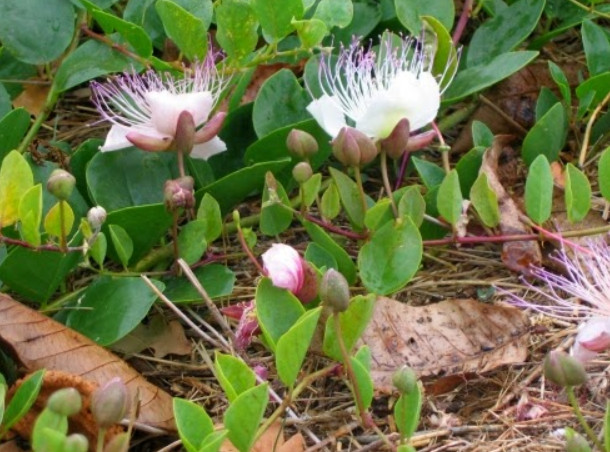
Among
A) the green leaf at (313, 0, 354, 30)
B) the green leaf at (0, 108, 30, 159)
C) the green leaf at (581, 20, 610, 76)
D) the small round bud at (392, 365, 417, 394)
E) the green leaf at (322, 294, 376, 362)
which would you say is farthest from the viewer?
the green leaf at (581, 20, 610, 76)

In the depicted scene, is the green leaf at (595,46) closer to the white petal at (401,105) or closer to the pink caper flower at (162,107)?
the white petal at (401,105)

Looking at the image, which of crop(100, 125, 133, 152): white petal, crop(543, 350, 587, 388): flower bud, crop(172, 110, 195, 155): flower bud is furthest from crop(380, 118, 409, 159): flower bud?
crop(543, 350, 587, 388): flower bud

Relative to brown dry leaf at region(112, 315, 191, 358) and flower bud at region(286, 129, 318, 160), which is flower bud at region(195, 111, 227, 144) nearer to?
flower bud at region(286, 129, 318, 160)

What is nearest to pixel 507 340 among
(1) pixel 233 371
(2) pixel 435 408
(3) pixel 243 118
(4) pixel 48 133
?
(2) pixel 435 408

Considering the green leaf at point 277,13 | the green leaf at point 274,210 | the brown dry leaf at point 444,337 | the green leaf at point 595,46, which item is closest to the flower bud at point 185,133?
the green leaf at point 274,210

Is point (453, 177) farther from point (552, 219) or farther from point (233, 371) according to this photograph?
point (233, 371)

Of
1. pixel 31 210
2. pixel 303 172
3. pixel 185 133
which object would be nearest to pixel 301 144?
pixel 303 172
